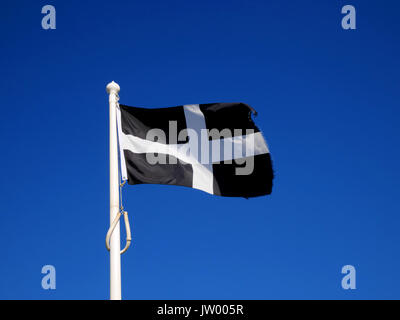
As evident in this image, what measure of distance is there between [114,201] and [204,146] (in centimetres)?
292

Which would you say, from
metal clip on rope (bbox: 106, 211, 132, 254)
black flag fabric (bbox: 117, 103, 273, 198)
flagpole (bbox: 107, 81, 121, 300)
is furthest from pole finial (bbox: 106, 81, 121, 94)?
metal clip on rope (bbox: 106, 211, 132, 254)

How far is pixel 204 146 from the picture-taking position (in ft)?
42.3

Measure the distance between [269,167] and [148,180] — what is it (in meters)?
2.44

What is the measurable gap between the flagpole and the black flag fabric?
2.25 ft

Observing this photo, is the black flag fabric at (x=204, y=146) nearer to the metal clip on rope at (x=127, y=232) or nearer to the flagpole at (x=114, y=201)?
the flagpole at (x=114, y=201)

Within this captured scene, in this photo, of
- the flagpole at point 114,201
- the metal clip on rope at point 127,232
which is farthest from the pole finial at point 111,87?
Result: the metal clip on rope at point 127,232

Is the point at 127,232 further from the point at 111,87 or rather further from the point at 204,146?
the point at 204,146

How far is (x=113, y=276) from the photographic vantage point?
10008 millimetres

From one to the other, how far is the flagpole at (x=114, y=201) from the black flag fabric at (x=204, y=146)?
687 mm
